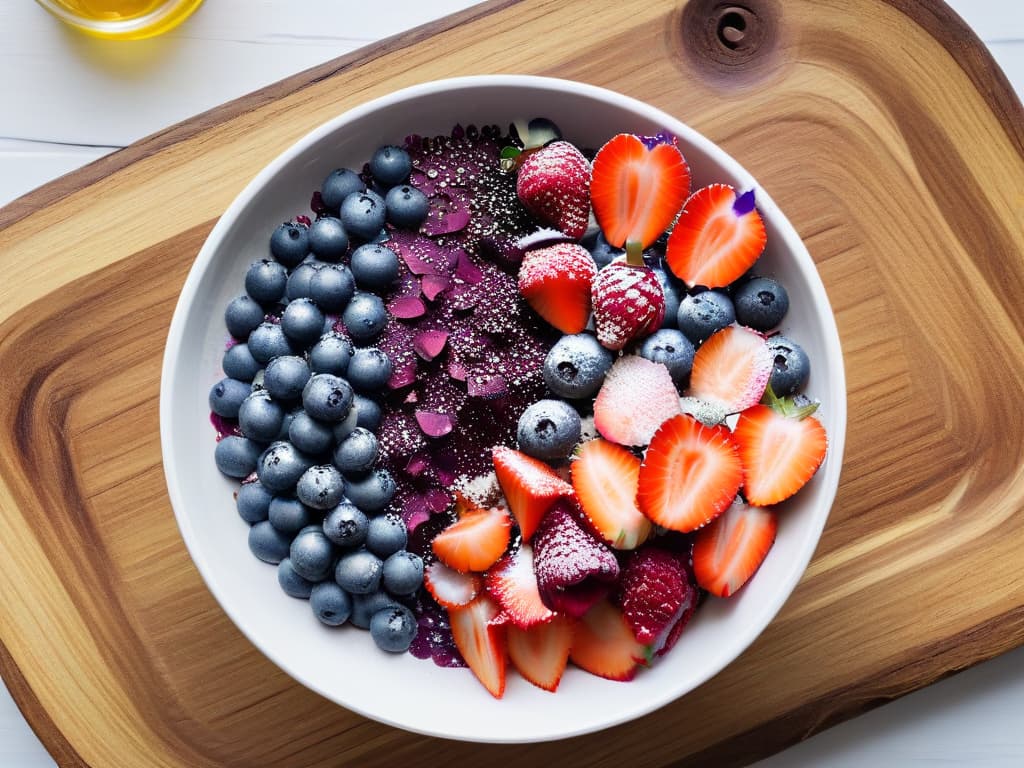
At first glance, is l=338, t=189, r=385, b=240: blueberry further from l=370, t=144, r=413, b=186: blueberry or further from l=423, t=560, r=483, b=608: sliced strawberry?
l=423, t=560, r=483, b=608: sliced strawberry

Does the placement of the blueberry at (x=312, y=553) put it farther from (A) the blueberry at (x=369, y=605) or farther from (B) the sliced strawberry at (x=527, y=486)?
(B) the sliced strawberry at (x=527, y=486)

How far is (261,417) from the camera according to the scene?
1.28m

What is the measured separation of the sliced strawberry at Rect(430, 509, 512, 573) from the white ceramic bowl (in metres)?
0.19

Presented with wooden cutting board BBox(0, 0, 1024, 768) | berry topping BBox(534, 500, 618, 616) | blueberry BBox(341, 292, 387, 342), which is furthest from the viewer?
wooden cutting board BBox(0, 0, 1024, 768)

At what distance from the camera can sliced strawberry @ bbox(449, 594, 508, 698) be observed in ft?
4.28

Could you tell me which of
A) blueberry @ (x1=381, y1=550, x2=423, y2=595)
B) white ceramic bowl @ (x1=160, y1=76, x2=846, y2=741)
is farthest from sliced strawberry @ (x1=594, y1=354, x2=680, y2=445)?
blueberry @ (x1=381, y1=550, x2=423, y2=595)

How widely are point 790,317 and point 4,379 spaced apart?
4.20 ft

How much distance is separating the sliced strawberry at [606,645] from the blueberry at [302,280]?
629mm

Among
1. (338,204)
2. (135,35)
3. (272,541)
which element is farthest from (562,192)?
(135,35)

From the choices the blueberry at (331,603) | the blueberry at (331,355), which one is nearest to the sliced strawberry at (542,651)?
the blueberry at (331,603)

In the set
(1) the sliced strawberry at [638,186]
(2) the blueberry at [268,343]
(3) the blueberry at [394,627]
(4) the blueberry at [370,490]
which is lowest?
(3) the blueberry at [394,627]

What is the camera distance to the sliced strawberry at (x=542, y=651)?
1.30 metres

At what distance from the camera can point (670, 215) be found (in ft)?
4.20

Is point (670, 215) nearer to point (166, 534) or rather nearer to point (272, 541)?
point (272, 541)
